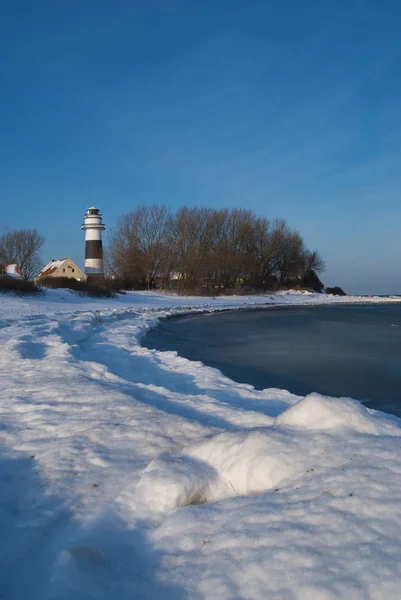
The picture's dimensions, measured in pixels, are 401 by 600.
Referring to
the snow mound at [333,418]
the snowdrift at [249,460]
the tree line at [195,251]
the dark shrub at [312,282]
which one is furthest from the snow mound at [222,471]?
the dark shrub at [312,282]

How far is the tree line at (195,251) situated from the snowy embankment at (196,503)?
45.2 m

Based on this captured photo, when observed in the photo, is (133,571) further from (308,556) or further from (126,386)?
(126,386)

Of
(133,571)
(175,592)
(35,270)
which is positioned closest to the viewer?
(175,592)

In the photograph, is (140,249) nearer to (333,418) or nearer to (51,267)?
(51,267)

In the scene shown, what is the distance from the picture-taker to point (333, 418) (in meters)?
3.57

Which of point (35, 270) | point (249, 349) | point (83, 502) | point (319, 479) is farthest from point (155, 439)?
point (35, 270)

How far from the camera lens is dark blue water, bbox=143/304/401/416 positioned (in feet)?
24.9

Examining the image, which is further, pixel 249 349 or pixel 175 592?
pixel 249 349

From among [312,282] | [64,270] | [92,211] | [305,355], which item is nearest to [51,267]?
[64,270]

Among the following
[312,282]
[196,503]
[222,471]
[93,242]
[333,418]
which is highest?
[93,242]

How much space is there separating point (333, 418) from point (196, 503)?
4.38 feet

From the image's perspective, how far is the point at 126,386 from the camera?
610 centimetres

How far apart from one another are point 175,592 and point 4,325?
1246 cm

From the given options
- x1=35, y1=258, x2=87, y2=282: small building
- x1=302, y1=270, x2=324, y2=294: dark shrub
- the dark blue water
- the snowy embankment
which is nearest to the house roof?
x1=35, y1=258, x2=87, y2=282: small building
